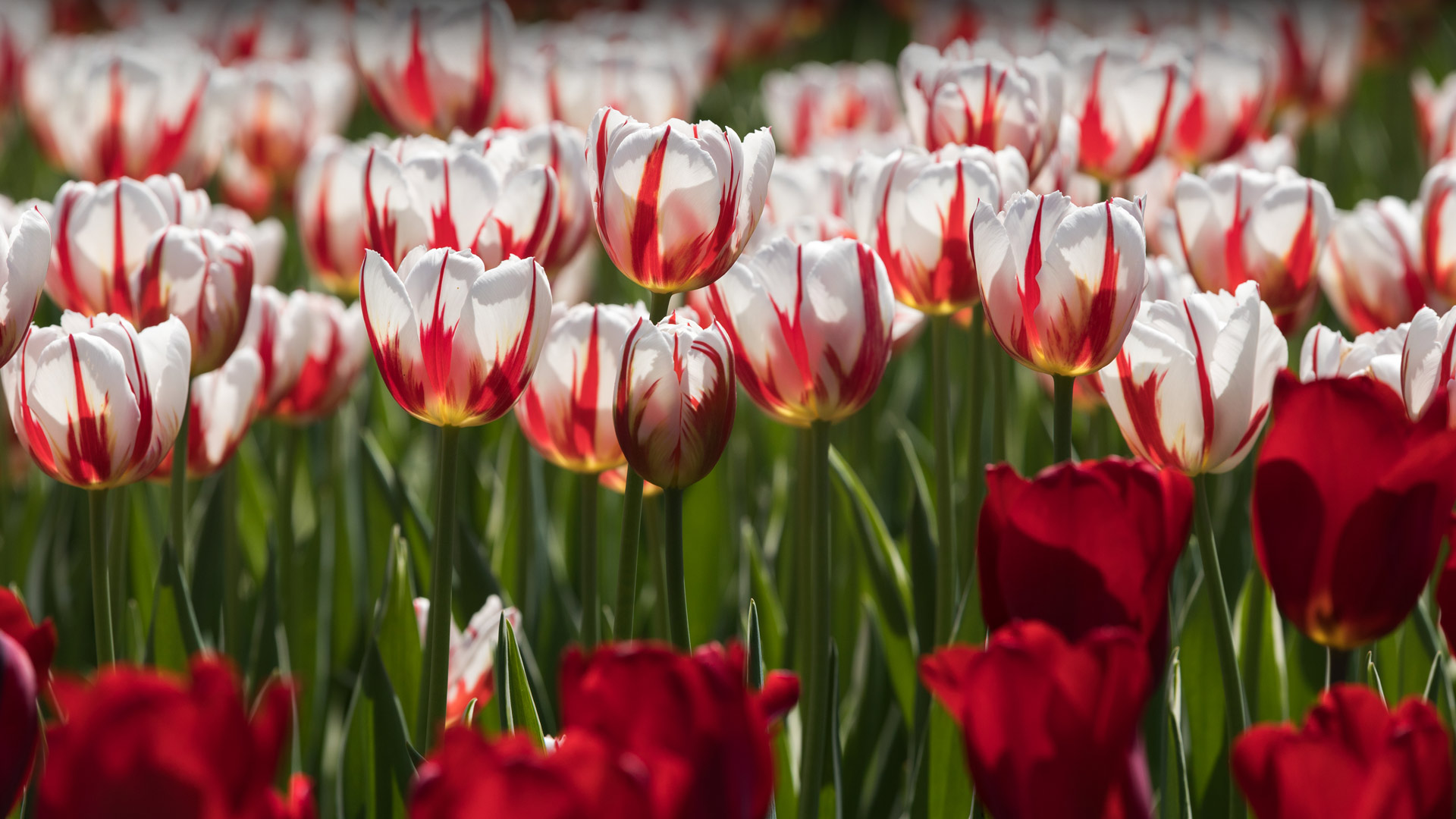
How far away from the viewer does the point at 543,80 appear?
2035 mm

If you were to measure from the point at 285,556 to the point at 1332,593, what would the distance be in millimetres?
1065

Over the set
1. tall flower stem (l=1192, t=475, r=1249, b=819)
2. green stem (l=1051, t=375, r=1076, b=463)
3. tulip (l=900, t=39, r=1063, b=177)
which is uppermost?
tulip (l=900, t=39, r=1063, b=177)

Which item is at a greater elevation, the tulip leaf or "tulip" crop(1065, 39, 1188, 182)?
"tulip" crop(1065, 39, 1188, 182)

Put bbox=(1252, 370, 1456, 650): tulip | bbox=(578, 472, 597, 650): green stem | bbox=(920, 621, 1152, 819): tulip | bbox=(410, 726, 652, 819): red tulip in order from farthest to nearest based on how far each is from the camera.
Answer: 1. bbox=(578, 472, 597, 650): green stem
2. bbox=(1252, 370, 1456, 650): tulip
3. bbox=(920, 621, 1152, 819): tulip
4. bbox=(410, 726, 652, 819): red tulip

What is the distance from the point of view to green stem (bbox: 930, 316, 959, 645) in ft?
3.51

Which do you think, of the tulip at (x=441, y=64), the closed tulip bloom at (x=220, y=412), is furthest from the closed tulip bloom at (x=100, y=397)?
the tulip at (x=441, y=64)

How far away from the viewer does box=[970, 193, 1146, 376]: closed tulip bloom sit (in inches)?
32.2

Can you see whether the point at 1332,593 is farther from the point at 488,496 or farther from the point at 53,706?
the point at 488,496

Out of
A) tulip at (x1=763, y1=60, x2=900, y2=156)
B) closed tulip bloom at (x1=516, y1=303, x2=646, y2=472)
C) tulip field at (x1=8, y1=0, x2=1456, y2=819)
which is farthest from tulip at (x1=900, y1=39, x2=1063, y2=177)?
tulip at (x1=763, y1=60, x2=900, y2=156)

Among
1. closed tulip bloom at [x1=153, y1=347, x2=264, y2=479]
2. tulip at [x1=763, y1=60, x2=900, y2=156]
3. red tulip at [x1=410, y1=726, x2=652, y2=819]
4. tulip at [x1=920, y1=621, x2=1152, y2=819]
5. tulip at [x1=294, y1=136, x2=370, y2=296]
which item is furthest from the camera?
tulip at [x1=763, y1=60, x2=900, y2=156]

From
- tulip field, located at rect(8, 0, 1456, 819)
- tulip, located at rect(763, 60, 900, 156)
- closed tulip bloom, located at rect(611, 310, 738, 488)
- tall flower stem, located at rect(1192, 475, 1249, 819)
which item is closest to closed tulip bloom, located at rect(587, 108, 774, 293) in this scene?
tulip field, located at rect(8, 0, 1456, 819)

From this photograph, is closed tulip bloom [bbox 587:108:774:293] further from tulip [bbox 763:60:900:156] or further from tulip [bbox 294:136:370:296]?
tulip [bbox 763:60:900:156]

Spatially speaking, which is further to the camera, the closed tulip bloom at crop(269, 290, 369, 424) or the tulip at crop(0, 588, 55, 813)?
the closed tulip bloom at crop(269, 290, 369, 424)

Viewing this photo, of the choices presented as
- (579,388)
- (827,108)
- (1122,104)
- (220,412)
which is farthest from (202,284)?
(827,108)
